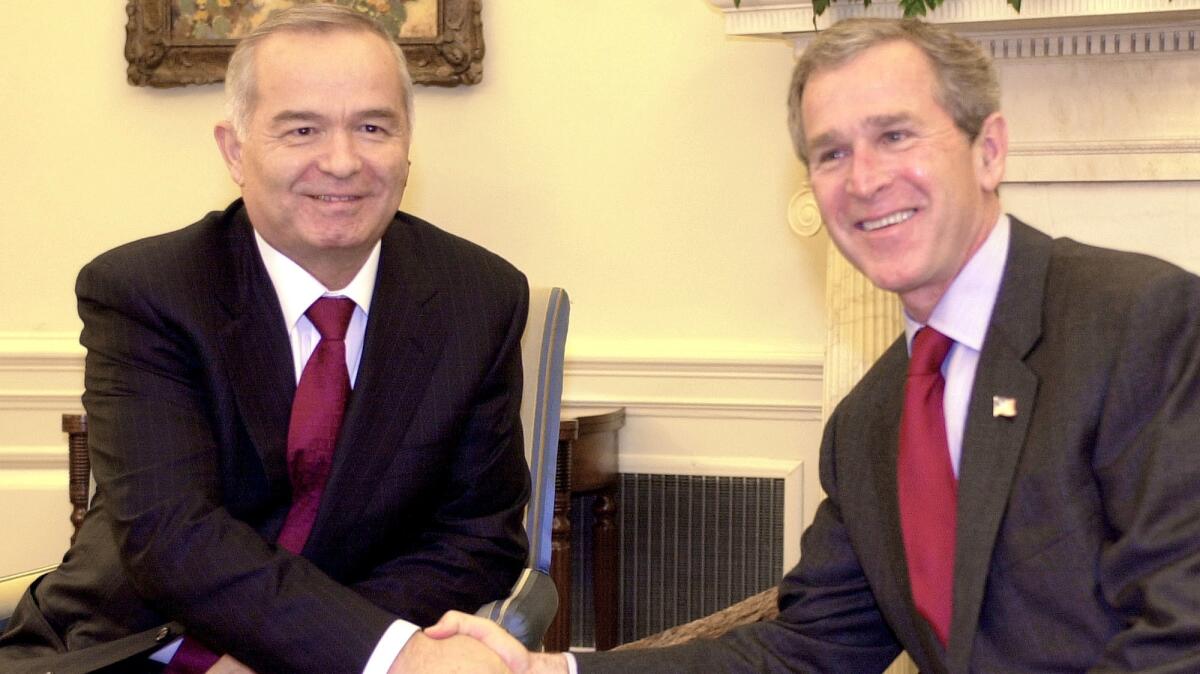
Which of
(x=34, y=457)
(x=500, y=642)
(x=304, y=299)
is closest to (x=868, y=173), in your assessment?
(x=500, y=642)

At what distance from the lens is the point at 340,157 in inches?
91.8

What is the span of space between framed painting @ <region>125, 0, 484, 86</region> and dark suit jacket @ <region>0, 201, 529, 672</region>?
1943mm

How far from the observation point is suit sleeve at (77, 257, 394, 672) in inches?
83.4

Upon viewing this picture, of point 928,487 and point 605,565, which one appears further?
point 605,565

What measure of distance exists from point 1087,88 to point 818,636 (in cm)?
207

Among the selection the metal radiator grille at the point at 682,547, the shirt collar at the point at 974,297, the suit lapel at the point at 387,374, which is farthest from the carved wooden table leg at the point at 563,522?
the shirt collar at the point at 974,297

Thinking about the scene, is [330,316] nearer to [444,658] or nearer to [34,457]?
[444,658]

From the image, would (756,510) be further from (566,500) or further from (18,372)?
(18,372)

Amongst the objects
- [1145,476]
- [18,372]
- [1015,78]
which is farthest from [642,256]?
[1145,476]

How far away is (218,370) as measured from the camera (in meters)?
2.28

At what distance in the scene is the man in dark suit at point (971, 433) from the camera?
163cm

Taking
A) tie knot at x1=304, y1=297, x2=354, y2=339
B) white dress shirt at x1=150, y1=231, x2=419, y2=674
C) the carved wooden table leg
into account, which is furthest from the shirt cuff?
the carved wooden table leg

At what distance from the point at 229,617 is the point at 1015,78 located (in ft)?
8.14

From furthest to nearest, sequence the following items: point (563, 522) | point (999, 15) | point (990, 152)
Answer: point (563, 522)
point (999, 15)
point (990, 152)
